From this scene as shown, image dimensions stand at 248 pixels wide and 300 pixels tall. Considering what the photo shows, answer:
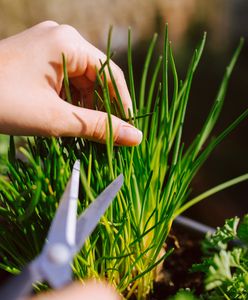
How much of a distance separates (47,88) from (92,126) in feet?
0.32

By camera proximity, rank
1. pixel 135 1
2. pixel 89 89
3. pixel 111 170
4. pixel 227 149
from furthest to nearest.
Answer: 1. pixel 135 1
2. pixel 227 149
3. pixel 89 89
4. pixel 111 170

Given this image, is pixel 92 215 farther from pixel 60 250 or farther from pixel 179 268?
pixel 179 268

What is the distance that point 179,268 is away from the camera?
820 millimetres

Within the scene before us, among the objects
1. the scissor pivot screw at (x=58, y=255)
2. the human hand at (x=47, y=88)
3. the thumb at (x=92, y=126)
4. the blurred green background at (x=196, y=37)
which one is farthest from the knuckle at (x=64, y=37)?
the blurred green background at (x=196, y=37)

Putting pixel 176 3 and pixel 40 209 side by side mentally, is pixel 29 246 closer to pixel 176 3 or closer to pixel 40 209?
pixel 40 209

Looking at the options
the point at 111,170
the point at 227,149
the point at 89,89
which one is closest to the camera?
the point at 111,170

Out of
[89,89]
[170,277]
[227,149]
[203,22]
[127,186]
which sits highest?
[203,22]

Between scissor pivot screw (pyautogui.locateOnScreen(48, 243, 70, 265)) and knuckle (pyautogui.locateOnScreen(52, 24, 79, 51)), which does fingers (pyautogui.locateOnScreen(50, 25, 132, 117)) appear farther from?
A: scissor pivot screw (pyautogui.locateOnScreen(48, 243, 70, 265))

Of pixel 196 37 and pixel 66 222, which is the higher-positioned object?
pixel 196 37

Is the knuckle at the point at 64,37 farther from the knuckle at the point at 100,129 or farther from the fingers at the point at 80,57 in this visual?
the knuckle at the point at 100,129

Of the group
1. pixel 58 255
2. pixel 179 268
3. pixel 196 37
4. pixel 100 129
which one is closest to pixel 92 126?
pixel 100 129

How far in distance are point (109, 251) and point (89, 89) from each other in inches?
10.8

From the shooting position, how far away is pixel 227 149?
1.61m

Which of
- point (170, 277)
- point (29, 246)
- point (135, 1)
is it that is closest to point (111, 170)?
point (29, 246)
